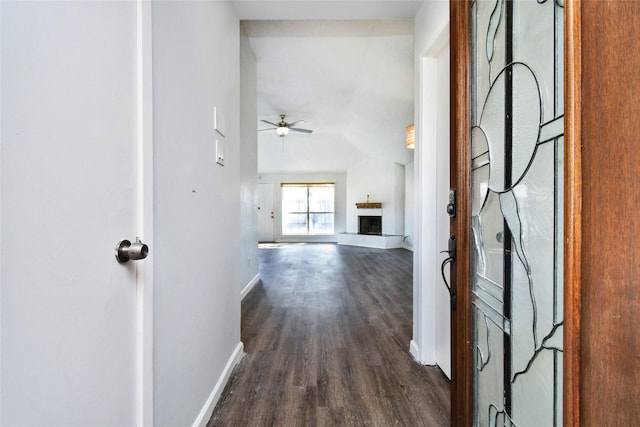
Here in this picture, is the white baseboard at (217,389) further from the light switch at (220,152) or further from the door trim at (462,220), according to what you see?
the light switch at (220,152)

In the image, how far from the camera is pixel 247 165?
11.8 ft

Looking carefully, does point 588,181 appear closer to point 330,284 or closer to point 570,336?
point 570,336

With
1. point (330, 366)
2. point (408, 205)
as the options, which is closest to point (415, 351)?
point (330, 366)

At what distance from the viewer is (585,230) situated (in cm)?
51

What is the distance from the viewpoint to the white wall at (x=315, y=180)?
935cm

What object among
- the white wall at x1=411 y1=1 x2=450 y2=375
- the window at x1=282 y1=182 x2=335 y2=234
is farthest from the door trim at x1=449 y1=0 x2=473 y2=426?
the window at x1=282 y1=182 x2=335 y2=234

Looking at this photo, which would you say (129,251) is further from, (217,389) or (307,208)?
(307,208)

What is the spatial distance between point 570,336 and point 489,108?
69cm

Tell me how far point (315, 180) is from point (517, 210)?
8.73 meters

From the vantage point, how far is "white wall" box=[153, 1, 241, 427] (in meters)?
0.98

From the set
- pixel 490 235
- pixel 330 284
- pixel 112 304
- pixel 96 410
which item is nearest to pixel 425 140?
pixel 490 235

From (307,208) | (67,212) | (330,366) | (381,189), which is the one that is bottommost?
(330,366)

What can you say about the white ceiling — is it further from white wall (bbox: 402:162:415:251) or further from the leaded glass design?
the leaded glass design

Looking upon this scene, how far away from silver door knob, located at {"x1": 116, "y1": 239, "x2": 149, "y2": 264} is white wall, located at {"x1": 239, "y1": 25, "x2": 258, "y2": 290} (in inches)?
102
